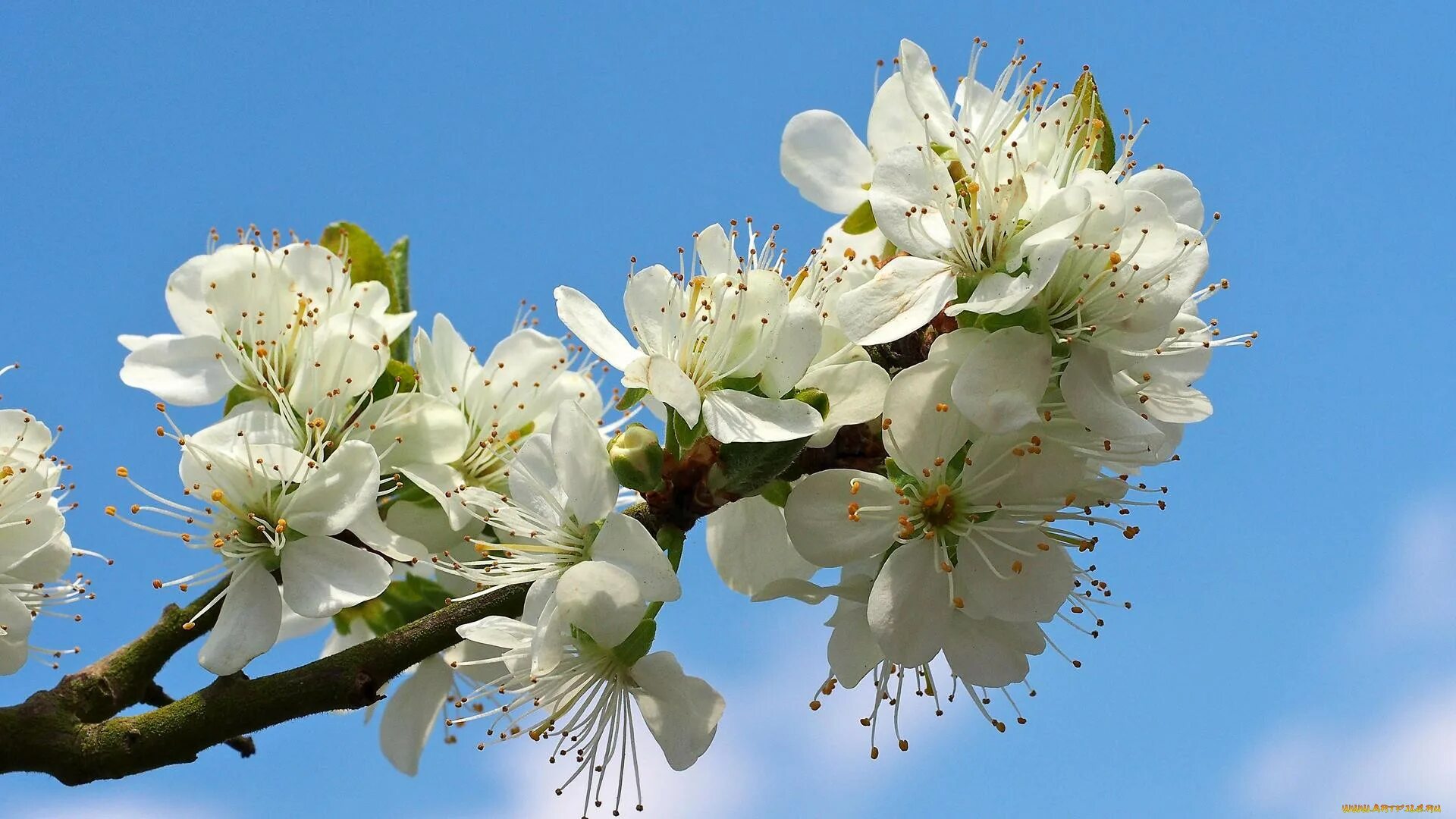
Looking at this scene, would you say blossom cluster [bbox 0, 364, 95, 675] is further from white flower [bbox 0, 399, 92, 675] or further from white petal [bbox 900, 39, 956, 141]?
white petal [bbox 900, 39, 956, 141]

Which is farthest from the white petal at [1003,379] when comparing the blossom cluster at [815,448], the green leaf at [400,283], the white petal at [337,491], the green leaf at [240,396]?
the green leaf at [240,396]

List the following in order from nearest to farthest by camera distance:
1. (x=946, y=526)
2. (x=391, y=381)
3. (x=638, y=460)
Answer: (x=638, y=460), (x=946, y=526), (x=391, y=381)

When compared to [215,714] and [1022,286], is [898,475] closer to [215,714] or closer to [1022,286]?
[1022,286]

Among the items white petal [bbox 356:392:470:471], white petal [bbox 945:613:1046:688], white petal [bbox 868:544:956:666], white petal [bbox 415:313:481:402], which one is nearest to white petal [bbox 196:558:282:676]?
white petal [bbox 356:392:470:471]

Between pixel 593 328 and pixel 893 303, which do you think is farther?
pixel 593 328

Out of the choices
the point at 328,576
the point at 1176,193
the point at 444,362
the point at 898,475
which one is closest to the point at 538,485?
the point at 328,576

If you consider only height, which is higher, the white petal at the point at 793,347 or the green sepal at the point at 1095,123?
the green sepal at the point at 1095,123

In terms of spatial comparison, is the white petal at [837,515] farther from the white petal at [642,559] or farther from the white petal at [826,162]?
the white petal at [826,162]
